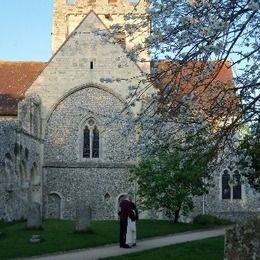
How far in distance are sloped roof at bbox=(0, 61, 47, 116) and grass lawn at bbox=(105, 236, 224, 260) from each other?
16759mm

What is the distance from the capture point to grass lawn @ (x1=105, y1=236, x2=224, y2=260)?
12664 mm

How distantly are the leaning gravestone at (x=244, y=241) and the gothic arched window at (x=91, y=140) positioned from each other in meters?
25.3

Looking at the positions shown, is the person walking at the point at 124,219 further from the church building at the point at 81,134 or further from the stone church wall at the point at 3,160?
the church building at the point at 81,134

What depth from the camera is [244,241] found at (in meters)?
5.26

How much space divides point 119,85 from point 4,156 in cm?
779

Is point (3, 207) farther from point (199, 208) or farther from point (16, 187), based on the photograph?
point (199, 208)

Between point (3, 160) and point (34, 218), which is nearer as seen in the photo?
point (34, 218)

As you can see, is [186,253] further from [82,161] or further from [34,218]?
[82,161]

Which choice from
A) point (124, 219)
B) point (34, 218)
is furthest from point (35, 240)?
point (34, 218)

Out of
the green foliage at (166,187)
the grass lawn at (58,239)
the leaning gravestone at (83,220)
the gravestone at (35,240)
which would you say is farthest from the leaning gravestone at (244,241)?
the green foliage at (166,187)

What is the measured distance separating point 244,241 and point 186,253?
8.35 meters

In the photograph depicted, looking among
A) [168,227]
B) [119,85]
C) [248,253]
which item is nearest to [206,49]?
[248,253]

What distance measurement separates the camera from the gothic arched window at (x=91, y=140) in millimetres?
30500

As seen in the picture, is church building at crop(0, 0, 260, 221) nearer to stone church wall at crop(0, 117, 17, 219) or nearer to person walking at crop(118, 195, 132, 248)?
stone church wall at crop(0, 117, 17, 219)
